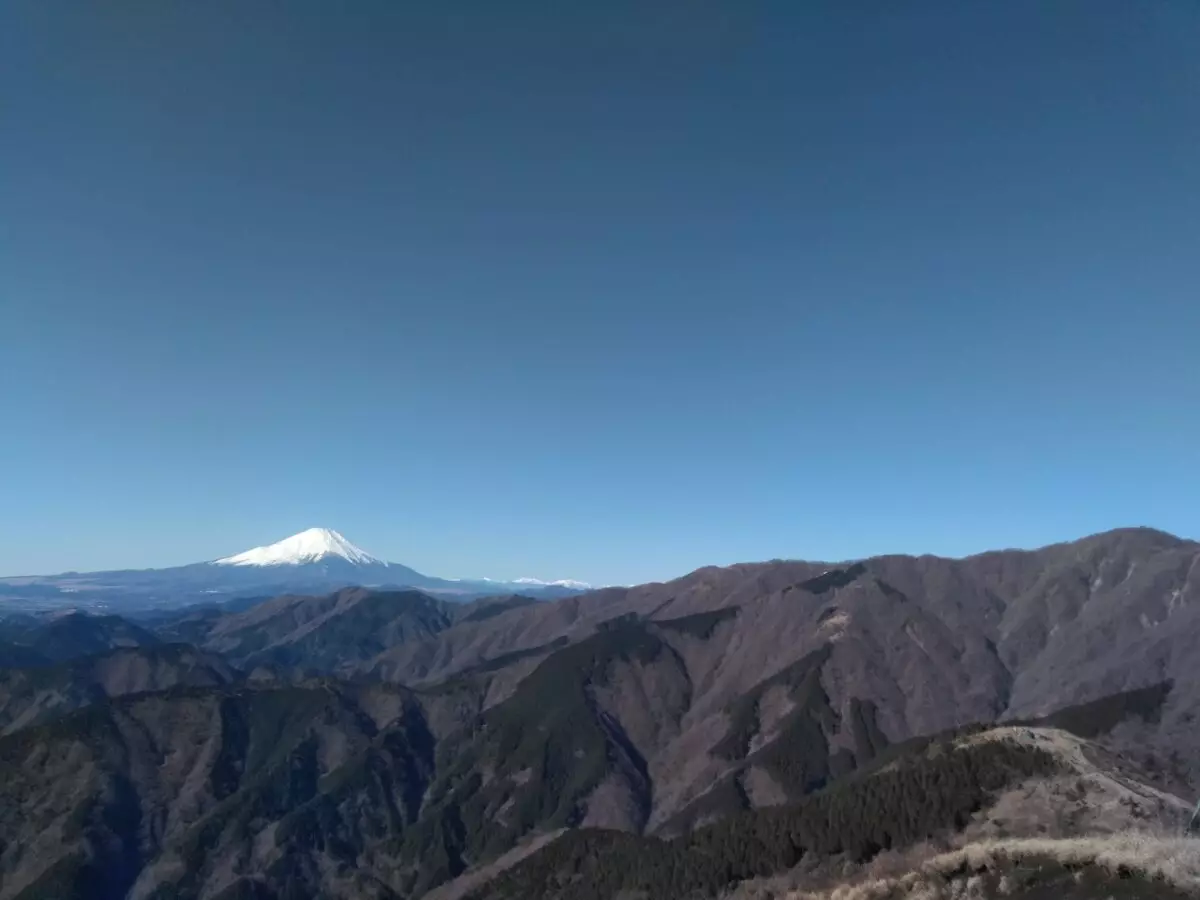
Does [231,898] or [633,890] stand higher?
[633,890]

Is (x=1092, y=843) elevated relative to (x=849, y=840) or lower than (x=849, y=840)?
elevated

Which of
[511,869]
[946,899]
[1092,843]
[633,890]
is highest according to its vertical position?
[1092,843]

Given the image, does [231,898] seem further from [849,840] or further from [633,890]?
[849,840]

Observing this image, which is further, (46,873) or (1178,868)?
(46,873)

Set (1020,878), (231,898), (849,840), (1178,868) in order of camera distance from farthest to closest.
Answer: (231,898) → (849,840) → (1020,878) → (1178,868)

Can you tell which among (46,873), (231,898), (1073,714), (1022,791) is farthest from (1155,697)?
(46,873)

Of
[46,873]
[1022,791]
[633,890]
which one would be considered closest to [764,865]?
[633,890]

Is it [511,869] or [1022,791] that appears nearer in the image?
[1022,791]

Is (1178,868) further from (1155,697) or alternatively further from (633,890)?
(1155,697)

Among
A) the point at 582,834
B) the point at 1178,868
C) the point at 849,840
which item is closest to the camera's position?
the point at 1178,868
